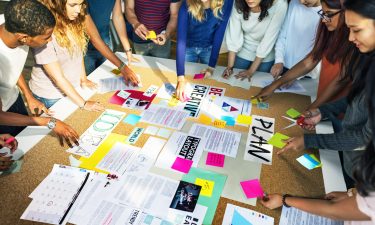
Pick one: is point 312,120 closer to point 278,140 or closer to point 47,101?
point 278,140

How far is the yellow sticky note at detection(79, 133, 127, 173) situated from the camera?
47.3 inches

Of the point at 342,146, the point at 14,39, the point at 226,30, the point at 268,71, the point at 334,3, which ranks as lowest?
the point at 268,71

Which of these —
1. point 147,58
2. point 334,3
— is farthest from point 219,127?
Result: point 147,58

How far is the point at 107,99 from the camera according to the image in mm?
1604

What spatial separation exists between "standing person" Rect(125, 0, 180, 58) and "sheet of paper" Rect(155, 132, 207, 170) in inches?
38.8

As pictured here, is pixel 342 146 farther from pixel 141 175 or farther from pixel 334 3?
pixel 141 175

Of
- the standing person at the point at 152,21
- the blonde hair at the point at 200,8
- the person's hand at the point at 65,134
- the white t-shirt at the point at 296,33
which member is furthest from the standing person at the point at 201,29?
the person's hand at the point at 65,134

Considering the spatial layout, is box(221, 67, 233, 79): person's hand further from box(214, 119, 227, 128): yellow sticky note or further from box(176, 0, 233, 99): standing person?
box(214, 119, 227, 128): yellow sticky note

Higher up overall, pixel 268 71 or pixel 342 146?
pixel 342 146

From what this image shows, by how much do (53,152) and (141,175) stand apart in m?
0.44

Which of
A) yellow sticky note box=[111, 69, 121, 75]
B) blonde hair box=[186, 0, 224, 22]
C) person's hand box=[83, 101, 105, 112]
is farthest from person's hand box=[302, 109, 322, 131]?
yellow sticky note box=[111, 69, 121, 75]

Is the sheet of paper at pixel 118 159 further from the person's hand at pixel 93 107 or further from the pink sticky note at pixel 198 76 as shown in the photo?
the pink sticky note at pixel 198 76

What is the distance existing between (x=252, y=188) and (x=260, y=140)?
12.3 inches

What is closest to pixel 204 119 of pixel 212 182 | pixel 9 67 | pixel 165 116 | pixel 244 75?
pixel 165 116
